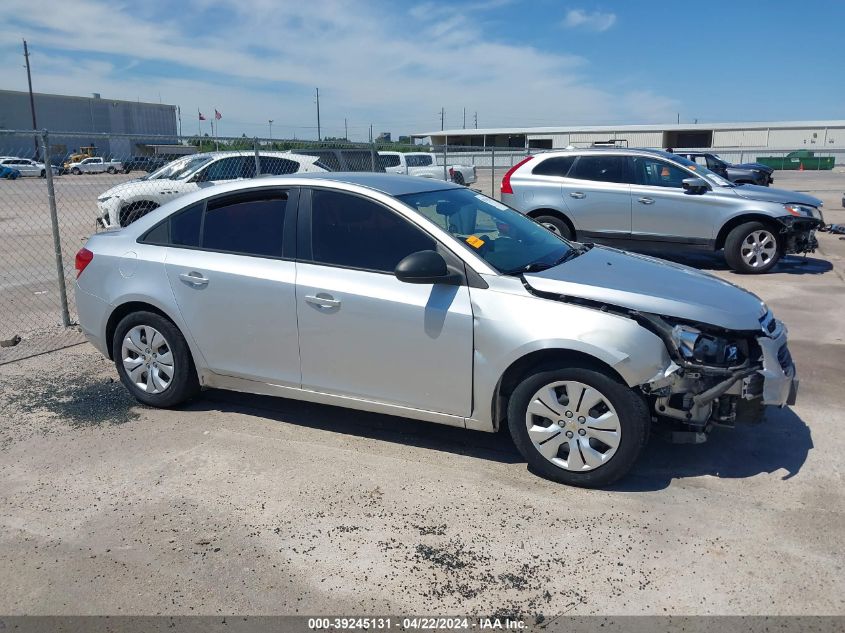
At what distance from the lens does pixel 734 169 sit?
1064 inches

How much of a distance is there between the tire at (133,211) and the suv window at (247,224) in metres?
8.38

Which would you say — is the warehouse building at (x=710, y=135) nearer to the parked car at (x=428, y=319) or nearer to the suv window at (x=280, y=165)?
the suv window at (x=280, y=165)

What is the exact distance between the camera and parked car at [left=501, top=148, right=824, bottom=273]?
10.4 metres

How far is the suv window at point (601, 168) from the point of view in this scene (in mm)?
11094

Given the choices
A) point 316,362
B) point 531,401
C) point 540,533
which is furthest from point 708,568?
point 316,362

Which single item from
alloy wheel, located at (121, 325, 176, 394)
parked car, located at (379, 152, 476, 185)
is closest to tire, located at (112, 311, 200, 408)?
alloy wheel, located at (121, 325, 176, 394)

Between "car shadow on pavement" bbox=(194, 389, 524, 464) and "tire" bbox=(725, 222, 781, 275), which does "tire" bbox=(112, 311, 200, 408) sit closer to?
"car shadow on pavement" bbox=(194, 389, 524, 464)

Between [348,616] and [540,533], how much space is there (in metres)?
1.08

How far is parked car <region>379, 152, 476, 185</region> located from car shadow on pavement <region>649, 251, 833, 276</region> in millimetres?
6499

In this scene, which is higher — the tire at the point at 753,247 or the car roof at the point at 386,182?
the car roof at the point at 386,182

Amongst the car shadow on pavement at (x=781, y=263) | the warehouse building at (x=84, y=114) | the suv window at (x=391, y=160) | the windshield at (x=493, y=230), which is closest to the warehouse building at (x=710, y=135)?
the warehouse building at (x=84, y=114)

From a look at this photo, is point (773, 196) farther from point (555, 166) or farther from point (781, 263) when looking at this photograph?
point (555, 166)

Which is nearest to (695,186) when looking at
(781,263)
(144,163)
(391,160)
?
(781,263)

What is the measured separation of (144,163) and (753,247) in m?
9.59
